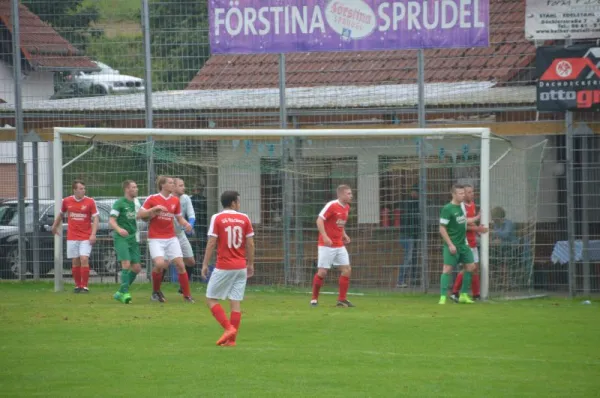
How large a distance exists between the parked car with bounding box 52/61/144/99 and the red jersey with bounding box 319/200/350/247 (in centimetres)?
618

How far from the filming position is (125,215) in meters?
17.0

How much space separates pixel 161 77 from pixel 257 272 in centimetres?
465

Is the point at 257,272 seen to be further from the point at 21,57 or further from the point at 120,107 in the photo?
the point at 21,57

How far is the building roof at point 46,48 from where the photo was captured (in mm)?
20844

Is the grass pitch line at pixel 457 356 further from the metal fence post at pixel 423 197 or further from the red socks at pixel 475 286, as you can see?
the metal fence post at pixel 423 197

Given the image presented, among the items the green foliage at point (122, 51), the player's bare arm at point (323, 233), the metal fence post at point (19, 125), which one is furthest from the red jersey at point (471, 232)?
the metal fence post at point (19, 125)

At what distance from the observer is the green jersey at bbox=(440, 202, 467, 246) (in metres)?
16.9

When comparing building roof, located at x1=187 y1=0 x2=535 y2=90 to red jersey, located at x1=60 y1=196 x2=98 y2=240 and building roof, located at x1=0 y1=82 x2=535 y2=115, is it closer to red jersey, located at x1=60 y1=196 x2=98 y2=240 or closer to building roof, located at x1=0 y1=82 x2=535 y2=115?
building roof, located at x1=0 y1=82 x2=535 y2=115

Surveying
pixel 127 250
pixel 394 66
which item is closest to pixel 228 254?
pixel 127 250

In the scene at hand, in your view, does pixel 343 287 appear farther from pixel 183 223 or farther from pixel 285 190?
pixel 285 190

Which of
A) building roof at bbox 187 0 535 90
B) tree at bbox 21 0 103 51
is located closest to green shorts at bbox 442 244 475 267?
building roof at bbox 187 0 535 90

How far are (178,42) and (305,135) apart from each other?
12.9 feet

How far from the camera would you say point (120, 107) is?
21141 millimetres

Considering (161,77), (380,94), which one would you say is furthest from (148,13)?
(380,94)
